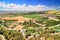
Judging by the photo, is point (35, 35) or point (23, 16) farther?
point (23, 16)

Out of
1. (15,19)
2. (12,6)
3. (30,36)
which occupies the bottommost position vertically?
(30,36)

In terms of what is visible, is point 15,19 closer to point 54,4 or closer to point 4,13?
point 4,13

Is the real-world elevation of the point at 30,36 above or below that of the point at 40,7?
below

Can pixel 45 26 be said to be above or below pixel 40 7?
below

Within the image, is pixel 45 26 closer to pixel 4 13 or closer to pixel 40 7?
pixel 40 7

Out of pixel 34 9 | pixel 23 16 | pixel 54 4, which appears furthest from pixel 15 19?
pixel 54 4

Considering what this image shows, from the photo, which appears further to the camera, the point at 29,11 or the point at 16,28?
the point at 29,11

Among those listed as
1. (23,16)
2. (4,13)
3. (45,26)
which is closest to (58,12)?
(45,26)
